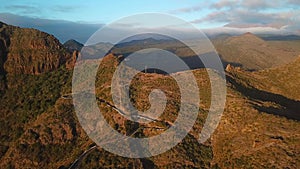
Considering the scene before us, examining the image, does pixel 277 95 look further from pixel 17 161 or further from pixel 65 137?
pixel 17 161

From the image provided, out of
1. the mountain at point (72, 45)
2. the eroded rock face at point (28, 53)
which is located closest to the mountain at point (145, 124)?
the eroded rock face at point (28, 53)

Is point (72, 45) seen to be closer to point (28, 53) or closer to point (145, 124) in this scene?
point (28, 53)

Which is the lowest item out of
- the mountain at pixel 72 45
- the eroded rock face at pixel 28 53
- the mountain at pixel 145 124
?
the mountain at pixel 145 124

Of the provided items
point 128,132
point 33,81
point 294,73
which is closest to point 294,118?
point 294,73

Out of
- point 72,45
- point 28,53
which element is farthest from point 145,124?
point 72,45

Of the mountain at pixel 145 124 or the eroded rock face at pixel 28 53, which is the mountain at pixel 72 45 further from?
the mountain at pixel 145 124

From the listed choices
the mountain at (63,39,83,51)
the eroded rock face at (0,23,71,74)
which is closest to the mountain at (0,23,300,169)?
the eroded rock face at (0,23,71,74)

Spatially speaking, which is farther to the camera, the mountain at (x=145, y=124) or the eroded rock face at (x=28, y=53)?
the eroded rock face at (x=28, y=53)

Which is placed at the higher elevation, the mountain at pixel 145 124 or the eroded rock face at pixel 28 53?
the eroded rock face at pixel 28 53
